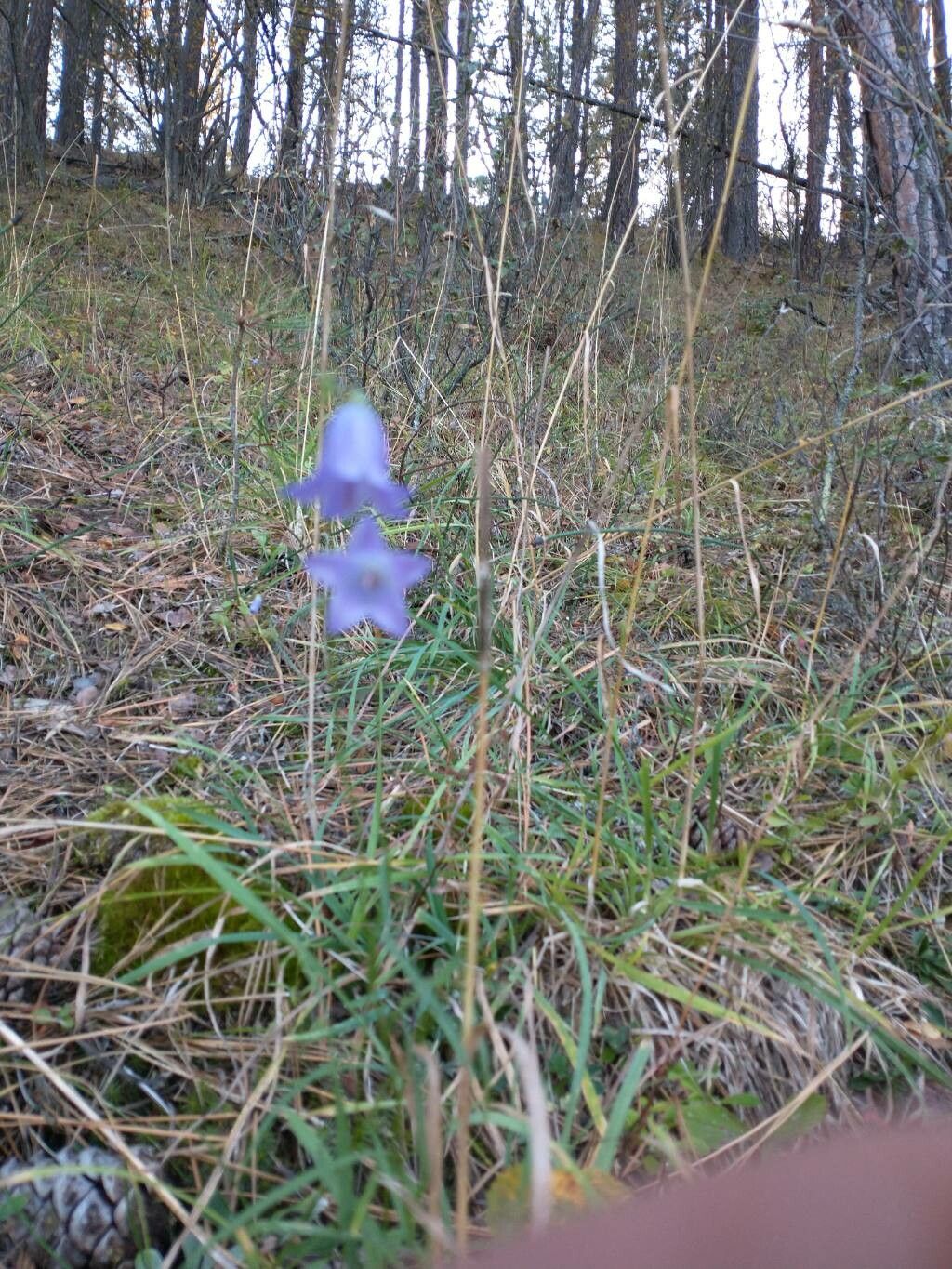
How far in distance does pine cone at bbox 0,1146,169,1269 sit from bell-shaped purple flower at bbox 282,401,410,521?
804 millimetres

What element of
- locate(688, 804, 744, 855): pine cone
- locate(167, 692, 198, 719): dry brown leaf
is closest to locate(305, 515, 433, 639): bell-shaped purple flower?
locate(688, 804, 744, 855): pine cone

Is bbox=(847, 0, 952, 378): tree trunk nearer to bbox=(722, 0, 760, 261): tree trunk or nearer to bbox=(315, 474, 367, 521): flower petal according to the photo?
bbox=(315, 474, 367, 521): flower petal

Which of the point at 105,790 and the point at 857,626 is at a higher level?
the point at 857,626

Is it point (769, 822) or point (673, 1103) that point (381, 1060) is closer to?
point (673, 1103)

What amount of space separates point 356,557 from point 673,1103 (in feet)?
2.65

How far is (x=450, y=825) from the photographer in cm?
120

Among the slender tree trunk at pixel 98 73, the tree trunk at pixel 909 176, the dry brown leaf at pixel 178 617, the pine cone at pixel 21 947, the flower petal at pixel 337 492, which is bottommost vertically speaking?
the pine cone at pixel 21 947

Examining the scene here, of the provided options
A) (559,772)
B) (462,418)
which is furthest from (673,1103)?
(462,418)

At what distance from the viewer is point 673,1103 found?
3.50 feet

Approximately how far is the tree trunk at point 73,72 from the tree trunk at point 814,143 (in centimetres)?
745

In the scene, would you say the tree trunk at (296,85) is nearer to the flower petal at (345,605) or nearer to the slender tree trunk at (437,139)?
the slender tree trunk at (437,139)

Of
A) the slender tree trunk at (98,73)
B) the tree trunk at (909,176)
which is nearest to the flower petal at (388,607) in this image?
the tree trunk at (909,176)

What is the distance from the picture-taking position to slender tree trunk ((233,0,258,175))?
4246 mm

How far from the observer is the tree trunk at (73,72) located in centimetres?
955
